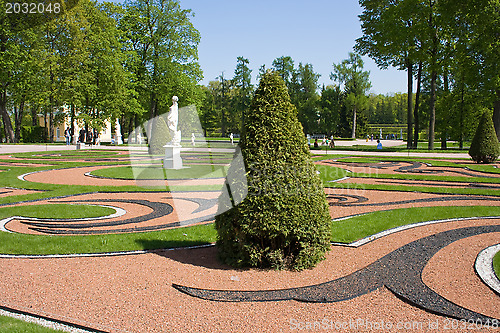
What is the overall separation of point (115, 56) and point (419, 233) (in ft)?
139

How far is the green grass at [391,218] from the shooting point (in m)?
7.86

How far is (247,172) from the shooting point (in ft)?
18.8

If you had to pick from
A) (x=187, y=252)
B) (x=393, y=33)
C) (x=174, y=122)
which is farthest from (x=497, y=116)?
(x=187, y=252)

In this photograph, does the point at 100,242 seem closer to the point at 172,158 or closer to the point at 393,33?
the point at 172,158

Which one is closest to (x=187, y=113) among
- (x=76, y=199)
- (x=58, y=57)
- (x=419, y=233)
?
(x=58, y=57)

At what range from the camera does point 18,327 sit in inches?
167

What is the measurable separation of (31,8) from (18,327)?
44505 mm

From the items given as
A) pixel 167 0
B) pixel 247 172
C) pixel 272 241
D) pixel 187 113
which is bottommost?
pixel 272 241

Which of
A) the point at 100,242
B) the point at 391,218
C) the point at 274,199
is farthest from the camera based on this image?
the point at 391,218

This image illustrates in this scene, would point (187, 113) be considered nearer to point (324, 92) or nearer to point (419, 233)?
point (324, 92)

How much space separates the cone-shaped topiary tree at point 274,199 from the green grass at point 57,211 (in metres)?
5.04

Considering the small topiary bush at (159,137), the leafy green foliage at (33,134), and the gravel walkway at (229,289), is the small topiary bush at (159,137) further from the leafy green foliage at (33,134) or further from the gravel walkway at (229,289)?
the leafy green foliage at (33,134)

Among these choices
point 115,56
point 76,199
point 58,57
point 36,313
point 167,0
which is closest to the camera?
point 36,313

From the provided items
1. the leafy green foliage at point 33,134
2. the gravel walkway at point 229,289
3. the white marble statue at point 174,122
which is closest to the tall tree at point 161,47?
the leafy green foliage at point 33,134
